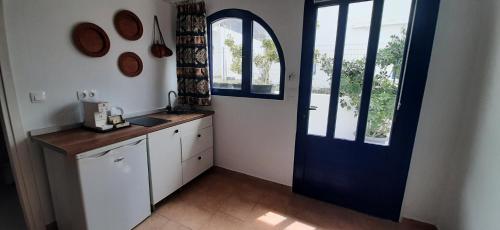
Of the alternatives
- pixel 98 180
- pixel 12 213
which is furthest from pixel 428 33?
pixel 12 213

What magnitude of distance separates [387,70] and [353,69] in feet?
0.89

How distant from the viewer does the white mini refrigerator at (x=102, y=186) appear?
1.47 m

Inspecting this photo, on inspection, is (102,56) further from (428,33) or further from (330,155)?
(428,33)

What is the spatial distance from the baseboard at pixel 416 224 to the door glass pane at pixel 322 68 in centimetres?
110

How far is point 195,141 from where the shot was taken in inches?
99.1

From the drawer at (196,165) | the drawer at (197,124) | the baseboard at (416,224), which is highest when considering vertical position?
the drawer at (197,124)

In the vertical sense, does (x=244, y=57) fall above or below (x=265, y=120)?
above

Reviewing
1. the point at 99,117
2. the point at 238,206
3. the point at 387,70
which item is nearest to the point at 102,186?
the point at 99,117

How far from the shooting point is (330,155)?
218 cm

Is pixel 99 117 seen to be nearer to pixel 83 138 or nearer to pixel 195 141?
pixel 83 138

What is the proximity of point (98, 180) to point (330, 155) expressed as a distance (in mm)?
2084

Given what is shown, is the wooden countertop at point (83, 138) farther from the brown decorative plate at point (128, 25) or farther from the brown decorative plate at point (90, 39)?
the brown decorative plate at point (128, 25)

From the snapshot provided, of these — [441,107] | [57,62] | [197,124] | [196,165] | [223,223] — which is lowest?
[223,223]

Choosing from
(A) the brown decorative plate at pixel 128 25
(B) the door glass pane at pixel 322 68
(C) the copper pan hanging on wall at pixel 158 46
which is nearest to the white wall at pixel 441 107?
(B) the door glass pane at pixel 322 68
